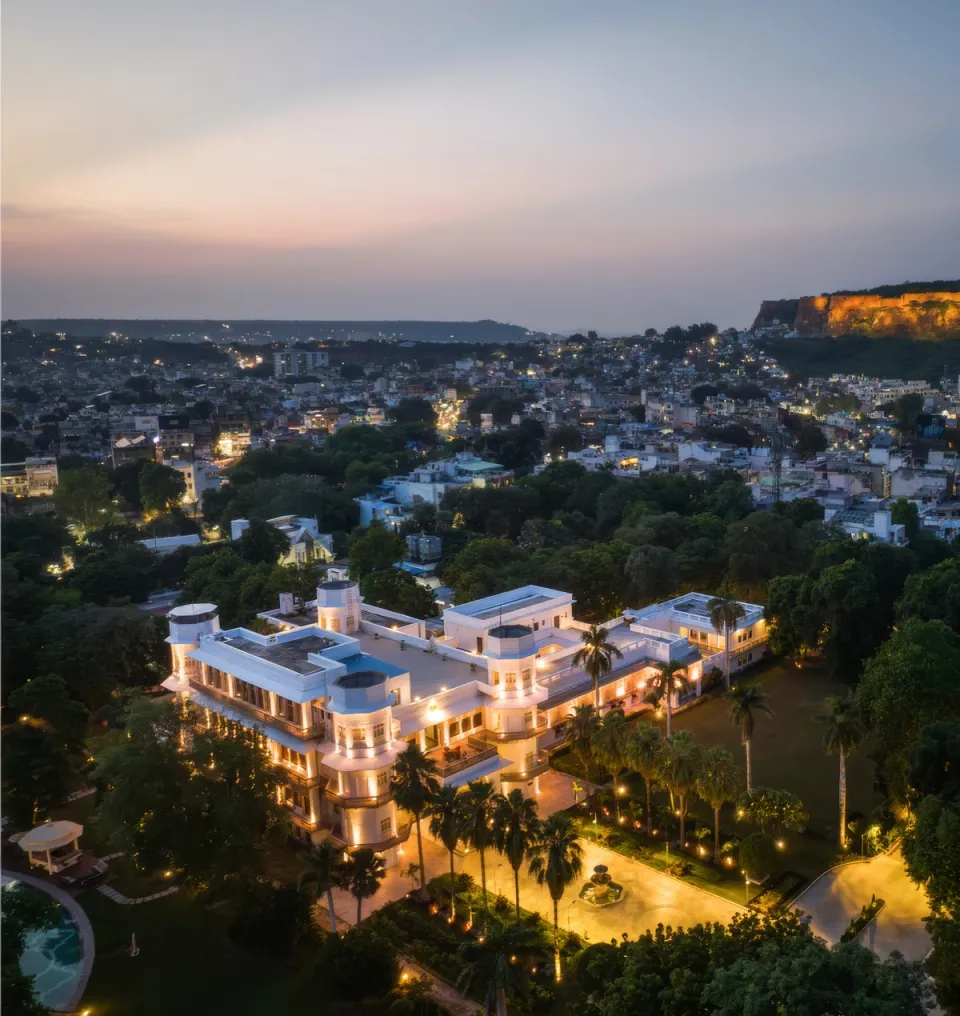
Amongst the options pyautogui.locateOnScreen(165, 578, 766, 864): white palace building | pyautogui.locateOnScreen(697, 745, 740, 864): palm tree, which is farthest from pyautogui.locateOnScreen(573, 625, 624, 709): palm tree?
pyautogui.locateOnScreen(697, 745, 740, 864): palm tree

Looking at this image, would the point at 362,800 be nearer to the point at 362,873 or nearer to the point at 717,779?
the point at 362,873

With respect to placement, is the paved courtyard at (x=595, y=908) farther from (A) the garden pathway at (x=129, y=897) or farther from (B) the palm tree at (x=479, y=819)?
(A) the garden pathway at (x=129, y=897)

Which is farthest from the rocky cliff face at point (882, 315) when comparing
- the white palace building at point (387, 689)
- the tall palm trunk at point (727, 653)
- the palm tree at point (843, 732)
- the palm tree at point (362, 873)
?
the palm tree at point (362, 873)

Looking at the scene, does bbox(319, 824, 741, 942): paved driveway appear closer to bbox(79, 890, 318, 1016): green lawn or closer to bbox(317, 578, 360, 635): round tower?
bbox(79, 890, 318, 1016): green lawn

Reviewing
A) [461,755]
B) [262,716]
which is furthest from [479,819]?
[262,716]

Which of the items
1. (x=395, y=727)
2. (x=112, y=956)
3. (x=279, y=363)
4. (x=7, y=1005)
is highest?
(x=279, y=363)

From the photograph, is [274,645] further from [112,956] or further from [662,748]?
[662,748]

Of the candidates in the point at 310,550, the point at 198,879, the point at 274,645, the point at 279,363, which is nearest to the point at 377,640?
the point at 274,645
